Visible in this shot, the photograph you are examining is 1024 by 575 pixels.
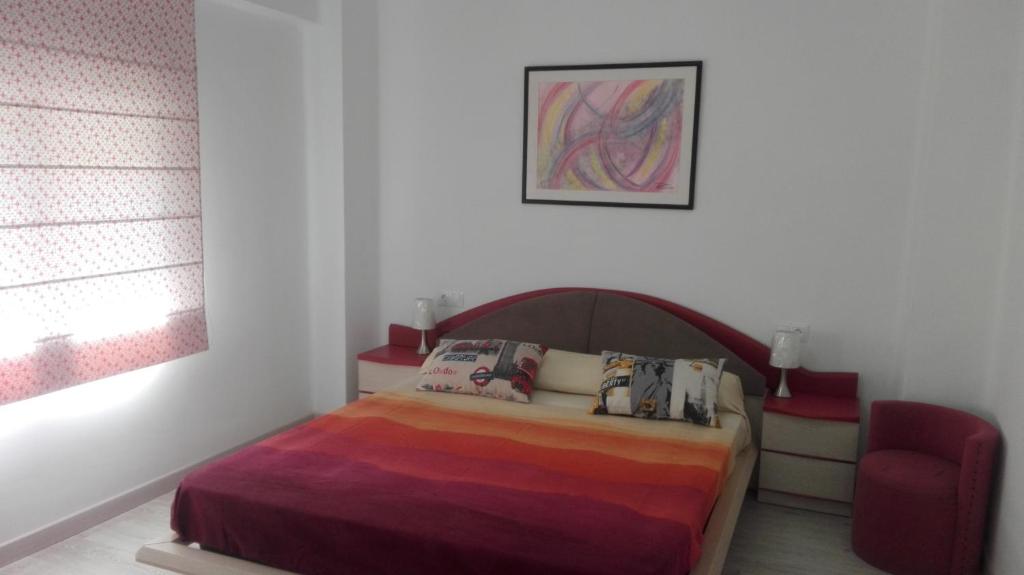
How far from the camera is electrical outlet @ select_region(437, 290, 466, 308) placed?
14.7 ft

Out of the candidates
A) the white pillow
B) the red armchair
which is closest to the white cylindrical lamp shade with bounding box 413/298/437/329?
the white pillow

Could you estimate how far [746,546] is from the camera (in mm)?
3217

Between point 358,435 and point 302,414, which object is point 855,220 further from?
point 302,414

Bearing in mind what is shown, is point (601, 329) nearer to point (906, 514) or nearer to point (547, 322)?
point (547, 322)

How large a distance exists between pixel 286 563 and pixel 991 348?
9.54 feet

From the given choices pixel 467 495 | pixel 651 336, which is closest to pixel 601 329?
pixel 651 336

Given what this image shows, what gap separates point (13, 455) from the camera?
9.75ft

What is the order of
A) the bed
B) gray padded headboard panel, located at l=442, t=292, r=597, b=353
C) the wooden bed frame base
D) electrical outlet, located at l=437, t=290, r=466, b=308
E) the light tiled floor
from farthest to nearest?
electrical outlet, located at l=437, t=290, r=466, b=308
gray padded headboard panel, located at l=442, t=292, r=597, b=353
the light tiled floor
the wooden bed frame base
the bed

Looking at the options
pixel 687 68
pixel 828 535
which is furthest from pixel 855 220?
pixel 828 535

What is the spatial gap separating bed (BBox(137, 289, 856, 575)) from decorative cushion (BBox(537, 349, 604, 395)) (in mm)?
175

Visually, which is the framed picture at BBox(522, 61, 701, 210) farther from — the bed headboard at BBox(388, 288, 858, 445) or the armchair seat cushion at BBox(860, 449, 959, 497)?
the armchair seat cushion at BBox(860, 449, 959, 497)

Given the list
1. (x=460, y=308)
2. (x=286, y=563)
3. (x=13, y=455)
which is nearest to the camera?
(x=286, y=563)

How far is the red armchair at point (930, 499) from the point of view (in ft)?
9.49

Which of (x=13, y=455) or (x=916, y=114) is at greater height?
(x=916, y=114)
